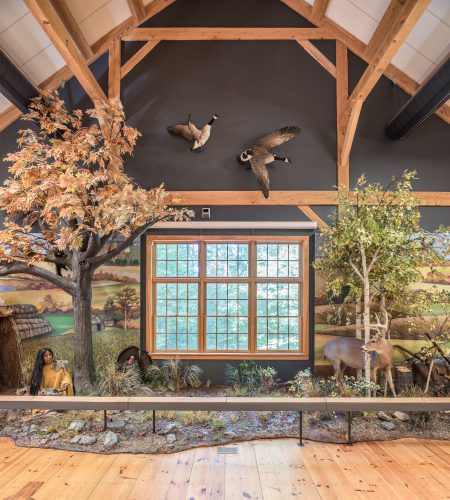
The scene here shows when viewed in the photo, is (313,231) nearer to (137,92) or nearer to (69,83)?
(137,92)

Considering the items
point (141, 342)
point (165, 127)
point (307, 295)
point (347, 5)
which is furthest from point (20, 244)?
point (347, 5)

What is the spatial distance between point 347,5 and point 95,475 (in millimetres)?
6579

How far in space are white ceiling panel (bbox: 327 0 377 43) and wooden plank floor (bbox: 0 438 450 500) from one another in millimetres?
5534

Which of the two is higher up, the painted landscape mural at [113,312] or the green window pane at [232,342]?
the painted landscape mural at [113,312]

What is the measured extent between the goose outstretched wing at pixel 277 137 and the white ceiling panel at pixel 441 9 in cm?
Result: 219

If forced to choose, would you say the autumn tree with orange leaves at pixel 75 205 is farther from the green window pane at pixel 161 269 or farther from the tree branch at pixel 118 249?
the green window pane at pixel 161 269

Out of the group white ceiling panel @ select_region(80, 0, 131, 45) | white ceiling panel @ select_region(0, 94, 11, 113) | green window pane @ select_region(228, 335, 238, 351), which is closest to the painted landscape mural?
green window pane @ select_region(228, 335, 238, 351)

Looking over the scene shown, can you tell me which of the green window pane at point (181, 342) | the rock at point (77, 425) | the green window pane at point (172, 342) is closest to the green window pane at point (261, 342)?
the green window pane at point (181, 342)

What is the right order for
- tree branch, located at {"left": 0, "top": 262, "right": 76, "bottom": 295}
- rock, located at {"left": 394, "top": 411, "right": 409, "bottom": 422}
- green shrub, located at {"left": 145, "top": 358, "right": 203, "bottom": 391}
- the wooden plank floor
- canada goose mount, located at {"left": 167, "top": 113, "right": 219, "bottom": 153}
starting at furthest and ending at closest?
canada goose mount, located at {"left": 167, "top": 113, "right": 219, "bottom": 153} → green shrub, located at {"left": 145, "top": 358, "right": 203, "bottom": 391} → tree branch, located at {"left": 0, "top": 262, "right": 76, "bottom": 295} → rock, located at {"left": 394, "top": 411, "right": 409, "bottom": 422} → the wooden plank floor

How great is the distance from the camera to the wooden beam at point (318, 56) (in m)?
6.60

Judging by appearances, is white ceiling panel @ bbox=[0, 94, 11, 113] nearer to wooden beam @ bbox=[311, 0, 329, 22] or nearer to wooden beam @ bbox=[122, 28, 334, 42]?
wooden beam @ bbox=[122, 28, 334, 42]

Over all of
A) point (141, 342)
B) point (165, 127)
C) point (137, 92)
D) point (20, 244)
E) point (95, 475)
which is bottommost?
point (95, 475)

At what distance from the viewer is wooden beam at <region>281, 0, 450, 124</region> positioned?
6418 mm

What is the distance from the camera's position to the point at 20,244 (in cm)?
508
